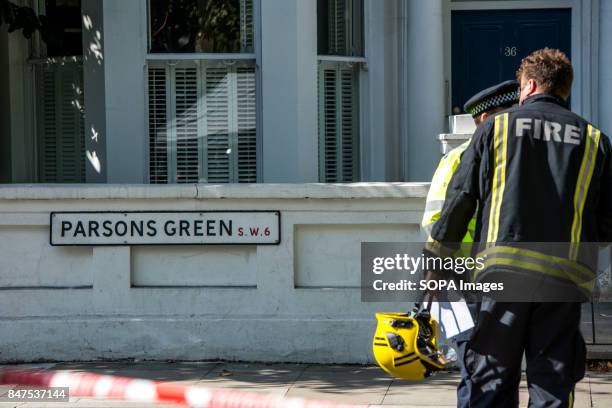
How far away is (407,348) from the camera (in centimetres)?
499

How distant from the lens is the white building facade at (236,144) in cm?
805

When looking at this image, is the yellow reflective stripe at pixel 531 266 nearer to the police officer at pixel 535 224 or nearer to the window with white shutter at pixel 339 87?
the police officer at pixel 535 224

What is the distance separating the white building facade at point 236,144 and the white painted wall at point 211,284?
0.01 meters

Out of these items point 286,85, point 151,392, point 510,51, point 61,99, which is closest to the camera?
point 151,392

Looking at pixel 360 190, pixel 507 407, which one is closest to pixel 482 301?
pixel 507 407

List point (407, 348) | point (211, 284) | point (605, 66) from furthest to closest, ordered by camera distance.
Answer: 1. point (605, 66)
2. point (211, 284)
3. point (407, 348)

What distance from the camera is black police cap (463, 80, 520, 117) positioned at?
5.38m

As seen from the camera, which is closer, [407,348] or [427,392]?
[407,348]

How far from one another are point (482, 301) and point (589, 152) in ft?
2.70

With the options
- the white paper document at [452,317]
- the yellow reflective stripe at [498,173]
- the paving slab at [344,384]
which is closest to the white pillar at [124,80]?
the paving slab at [344,384]

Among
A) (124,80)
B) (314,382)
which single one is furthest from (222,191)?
(124,80)

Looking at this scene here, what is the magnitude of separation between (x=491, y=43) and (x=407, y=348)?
22.1 feet

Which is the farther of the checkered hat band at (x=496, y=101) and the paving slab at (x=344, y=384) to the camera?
the paving slab at (x=344, y=384)

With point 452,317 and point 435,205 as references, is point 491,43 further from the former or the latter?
point 452,317
